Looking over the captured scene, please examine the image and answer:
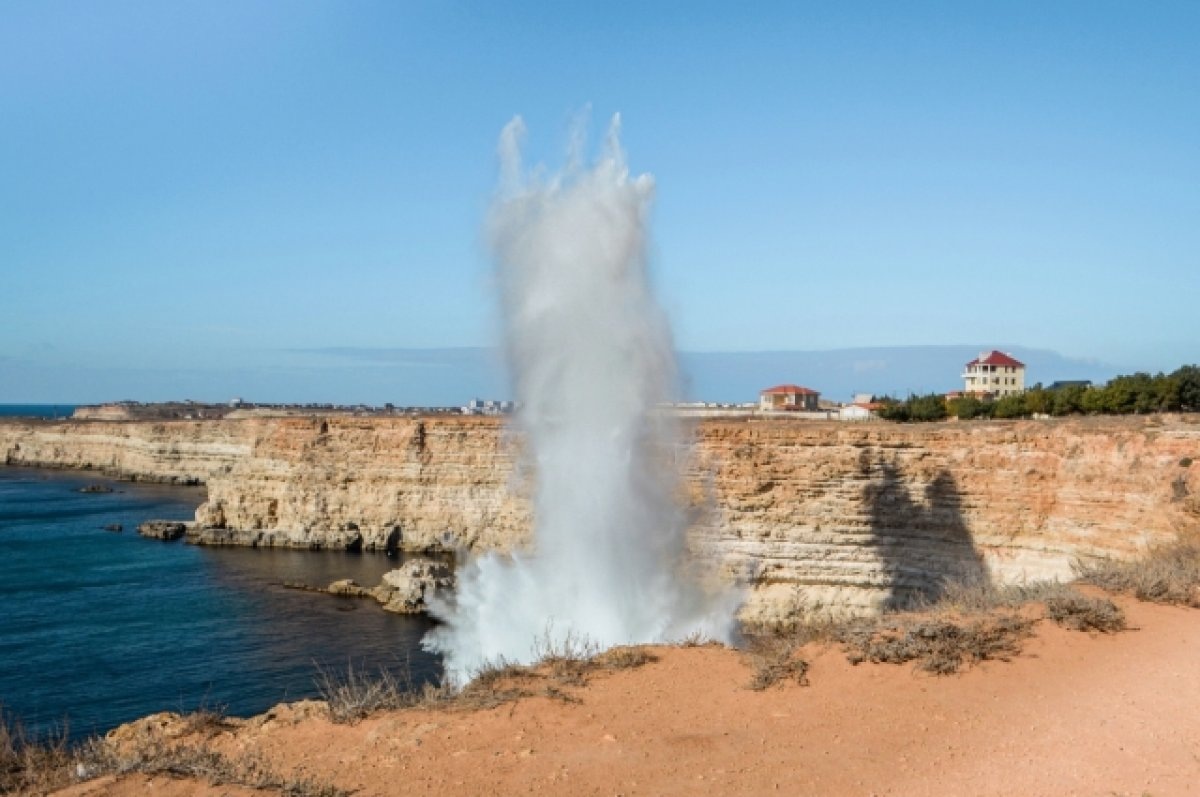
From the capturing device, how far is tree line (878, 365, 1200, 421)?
3812 cm

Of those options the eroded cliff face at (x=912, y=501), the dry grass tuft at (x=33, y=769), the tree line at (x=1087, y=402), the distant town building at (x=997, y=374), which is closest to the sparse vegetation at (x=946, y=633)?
the dry grass tuft at (x=33, y=769)

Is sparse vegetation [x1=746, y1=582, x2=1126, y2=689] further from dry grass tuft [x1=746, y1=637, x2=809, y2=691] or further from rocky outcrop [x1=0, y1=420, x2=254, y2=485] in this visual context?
rocky outcrop [x1=0, y1=420, x2=254, y2=485]

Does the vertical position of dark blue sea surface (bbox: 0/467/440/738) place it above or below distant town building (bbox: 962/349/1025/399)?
below

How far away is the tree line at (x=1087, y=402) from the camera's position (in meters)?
38.1

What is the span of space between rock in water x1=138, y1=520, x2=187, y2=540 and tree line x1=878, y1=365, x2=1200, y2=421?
38149mm

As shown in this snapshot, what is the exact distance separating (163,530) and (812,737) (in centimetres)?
4344

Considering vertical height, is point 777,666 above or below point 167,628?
above

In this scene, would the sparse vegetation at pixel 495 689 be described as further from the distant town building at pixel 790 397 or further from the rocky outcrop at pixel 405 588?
the distant town building at pixel 790 397

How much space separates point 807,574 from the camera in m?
26.6

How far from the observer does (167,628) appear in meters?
25.9

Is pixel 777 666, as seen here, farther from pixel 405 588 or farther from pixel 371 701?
pixel 405 588

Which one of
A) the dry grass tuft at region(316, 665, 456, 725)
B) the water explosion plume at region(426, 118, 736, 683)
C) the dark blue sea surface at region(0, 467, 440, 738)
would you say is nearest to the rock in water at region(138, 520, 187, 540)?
the dark blue sea surface at region(0, 467, 440, 738)

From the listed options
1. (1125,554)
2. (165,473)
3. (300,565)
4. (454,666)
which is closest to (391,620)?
(454,666)

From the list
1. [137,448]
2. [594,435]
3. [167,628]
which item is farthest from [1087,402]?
[137,448]
